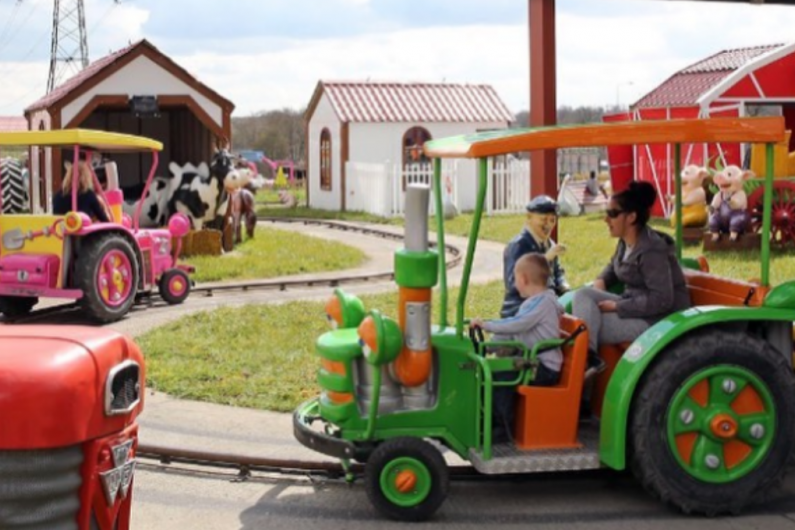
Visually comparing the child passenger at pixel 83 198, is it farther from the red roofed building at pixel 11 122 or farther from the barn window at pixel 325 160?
the red roofed building at pixel 11 122

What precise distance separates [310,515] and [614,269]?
2276 millimetres

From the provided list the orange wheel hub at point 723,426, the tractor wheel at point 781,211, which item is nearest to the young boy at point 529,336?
the orange wheel hub at point 723,426

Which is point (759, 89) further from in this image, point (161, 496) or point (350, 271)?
point (161, 496)

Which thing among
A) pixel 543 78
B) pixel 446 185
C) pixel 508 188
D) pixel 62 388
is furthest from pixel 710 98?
pixel 62 388

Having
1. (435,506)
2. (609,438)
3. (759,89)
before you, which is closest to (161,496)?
(435,506)

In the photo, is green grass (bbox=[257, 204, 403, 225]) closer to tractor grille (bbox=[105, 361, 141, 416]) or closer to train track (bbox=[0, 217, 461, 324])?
train track (bbox=[0, 217, 461, 324])

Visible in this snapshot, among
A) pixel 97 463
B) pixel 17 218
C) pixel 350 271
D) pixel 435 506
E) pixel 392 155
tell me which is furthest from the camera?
pixel 392 155

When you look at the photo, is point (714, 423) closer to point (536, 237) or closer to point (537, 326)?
point (537, 326)

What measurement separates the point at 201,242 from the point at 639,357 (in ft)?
44.7

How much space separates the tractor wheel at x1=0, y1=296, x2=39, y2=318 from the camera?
13.4 meters

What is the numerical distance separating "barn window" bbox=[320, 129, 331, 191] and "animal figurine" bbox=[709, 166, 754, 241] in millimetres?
15402

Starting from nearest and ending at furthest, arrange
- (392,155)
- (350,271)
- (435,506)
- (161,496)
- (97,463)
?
(97,463) → (435,506) → (161,496) → (350,271) → (392,155)

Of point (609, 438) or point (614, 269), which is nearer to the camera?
point (609, 438)

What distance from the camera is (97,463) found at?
415cm
